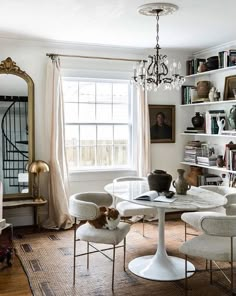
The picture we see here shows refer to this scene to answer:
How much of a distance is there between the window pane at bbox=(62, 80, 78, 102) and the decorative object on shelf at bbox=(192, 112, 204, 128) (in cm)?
176

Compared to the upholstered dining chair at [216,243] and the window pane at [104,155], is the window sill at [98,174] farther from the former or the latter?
the upholstered dining chair at [216,243]

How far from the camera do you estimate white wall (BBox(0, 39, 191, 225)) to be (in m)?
A: 5.05

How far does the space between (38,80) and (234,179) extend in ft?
9.43

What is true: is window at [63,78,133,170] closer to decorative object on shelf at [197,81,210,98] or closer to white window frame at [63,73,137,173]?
white window frame at [63,73,137,173]

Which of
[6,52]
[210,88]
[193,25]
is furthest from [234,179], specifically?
[6,52]

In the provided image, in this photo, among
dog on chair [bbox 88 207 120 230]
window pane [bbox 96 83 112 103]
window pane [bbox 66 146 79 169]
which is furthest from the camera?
window pane [bbox 96 83 112 103]

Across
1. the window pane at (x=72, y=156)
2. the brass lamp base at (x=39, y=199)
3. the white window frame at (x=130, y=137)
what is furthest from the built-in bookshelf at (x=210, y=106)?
the brass lamp base at (x=39, y=199)

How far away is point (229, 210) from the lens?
Answer: 139 inches

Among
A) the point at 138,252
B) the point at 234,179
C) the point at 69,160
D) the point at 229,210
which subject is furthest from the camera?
the point at 69,160

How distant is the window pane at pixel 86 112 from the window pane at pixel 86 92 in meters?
0.07

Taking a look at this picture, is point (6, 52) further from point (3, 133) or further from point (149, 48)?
point (149, 48)

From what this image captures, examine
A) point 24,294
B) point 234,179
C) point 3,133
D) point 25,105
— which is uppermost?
point 25,105

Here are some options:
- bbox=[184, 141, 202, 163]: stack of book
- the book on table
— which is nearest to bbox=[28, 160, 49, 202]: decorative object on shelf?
the book on table

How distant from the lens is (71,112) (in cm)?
544
